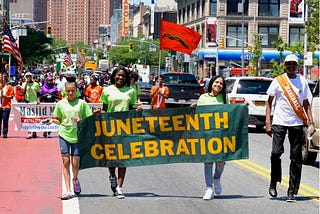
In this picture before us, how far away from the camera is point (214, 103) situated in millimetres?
10930

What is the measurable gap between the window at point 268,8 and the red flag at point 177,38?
207 feet

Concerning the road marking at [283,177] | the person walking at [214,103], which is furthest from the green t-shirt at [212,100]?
the road marking at [283,177]

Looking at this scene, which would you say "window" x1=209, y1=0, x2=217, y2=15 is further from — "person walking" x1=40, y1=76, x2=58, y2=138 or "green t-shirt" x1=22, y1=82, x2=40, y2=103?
"green t-shirt" x1=22, y1=82, x2=40, y2=103

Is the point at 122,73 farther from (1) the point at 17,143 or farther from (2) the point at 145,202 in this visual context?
(1) the point at 17,143

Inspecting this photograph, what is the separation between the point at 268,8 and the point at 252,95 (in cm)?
6138

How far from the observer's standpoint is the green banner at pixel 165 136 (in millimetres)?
10844

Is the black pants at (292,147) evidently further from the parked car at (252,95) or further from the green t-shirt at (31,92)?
the parked car at (252,95)

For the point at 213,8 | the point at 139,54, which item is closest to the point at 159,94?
the point at 213,8

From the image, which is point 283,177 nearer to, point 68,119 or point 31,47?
point 68,119

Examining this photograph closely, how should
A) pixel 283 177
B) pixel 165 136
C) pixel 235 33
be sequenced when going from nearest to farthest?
pixel 165 136, pixel 283 177, pixel 235 33

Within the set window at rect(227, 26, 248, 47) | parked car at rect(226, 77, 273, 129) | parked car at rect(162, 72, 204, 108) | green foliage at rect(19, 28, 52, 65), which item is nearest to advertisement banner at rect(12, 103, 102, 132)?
parked car at rect(226, 77, 273, 129)

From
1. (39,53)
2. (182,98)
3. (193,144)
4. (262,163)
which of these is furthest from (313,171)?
(39,53)

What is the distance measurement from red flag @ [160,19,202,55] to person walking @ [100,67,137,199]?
10675 mm

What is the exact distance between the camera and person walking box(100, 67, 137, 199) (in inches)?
421
